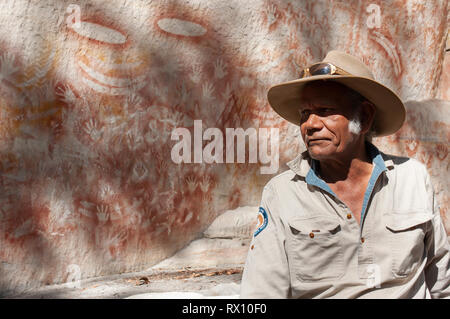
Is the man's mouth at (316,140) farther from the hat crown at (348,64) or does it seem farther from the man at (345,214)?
the hat crown at (348,64)

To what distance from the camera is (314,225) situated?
5.88 ft

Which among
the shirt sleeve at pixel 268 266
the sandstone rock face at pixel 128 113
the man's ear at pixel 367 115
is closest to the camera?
the shirt sleeve at pixel 268 266

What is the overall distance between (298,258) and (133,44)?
5.55 feet

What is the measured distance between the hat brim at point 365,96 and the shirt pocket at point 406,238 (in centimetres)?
42

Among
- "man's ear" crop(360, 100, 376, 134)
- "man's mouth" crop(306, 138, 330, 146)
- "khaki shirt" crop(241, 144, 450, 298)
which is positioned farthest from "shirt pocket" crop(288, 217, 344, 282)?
"man's ear" crop(360, 100, 376, 134)

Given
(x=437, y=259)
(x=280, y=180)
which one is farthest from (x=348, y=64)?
(x=437, y=259)

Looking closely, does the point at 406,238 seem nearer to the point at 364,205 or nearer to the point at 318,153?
the point at 364,205

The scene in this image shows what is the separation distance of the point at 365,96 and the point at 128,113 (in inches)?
55.4

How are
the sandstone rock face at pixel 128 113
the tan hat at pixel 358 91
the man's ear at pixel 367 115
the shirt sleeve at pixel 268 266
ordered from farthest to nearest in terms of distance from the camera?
the sandstone rock face at pixel 128 113 < the man's ear at pixel 367 115 < the tan hat at pixel 358 91 < the shirt sleeve at pixel 268 266

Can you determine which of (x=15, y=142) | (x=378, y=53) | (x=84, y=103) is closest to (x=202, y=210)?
(x=84, y=103)

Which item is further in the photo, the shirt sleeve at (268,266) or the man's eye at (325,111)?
the man's eye at (325,111)

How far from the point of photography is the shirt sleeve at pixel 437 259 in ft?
6.14

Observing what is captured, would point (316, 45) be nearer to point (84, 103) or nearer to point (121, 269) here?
point (84, 103)

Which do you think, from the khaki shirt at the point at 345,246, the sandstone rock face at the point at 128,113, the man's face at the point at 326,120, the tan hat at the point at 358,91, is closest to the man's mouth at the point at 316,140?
the man's face at the point at 326,120
